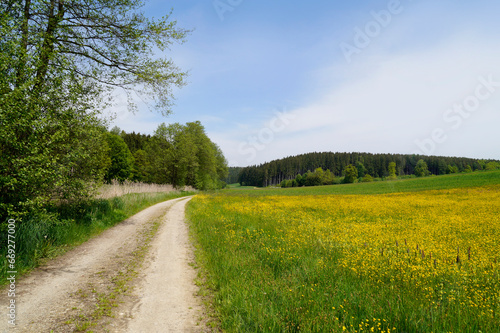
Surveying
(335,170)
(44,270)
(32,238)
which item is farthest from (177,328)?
(335,170)

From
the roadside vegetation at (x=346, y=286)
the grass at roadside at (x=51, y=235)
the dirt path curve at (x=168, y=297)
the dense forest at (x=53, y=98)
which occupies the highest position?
the dense forest at (x=53, y=98)

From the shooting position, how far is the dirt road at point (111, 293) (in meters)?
3.61

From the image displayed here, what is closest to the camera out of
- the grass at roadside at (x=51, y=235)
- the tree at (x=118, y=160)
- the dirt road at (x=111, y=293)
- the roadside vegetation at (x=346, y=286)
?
the roadside vegetation at (x=346, y=286)

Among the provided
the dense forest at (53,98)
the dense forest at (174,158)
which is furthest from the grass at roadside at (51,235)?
the dense forest at (174,158)

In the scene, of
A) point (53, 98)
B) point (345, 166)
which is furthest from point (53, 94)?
point (345, 166)

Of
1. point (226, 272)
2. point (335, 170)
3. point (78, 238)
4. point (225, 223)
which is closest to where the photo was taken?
point (226, 272)

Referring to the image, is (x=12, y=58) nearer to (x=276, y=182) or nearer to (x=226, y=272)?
(x=226, y=272)

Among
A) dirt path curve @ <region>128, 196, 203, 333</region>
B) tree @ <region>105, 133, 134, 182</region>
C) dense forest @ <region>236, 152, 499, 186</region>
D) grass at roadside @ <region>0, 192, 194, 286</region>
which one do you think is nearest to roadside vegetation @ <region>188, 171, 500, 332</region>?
dirt path curve @ <region>128, 196, 203, 333</region>

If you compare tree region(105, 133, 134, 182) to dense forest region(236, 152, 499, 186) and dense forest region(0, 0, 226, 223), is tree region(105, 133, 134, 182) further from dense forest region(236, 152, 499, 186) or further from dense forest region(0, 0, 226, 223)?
dense forest region(236, 152, 499, 186)

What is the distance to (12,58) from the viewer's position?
6.44 m

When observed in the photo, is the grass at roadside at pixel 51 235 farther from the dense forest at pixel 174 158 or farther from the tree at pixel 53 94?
the dense forest at pixel 174 158

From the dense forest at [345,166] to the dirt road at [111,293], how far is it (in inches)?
5013

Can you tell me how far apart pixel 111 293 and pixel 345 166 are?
164467 mm

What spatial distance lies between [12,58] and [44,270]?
623 centimetres
